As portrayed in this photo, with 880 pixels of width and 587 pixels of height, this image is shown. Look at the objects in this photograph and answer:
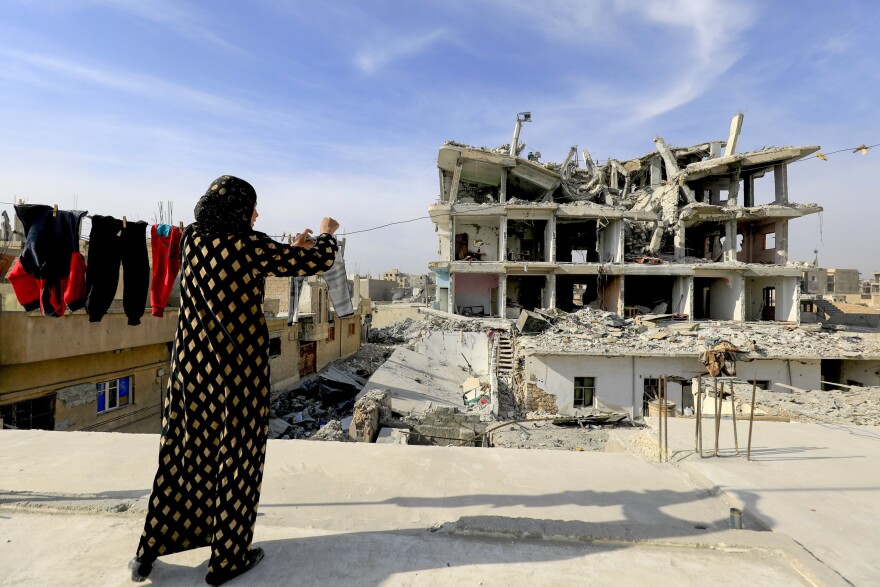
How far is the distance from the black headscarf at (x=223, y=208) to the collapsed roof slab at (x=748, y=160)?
28097 millimetres

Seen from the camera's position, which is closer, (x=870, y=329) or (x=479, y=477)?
(x=479, y=477)

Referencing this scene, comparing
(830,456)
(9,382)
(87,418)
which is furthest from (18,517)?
(87,418)

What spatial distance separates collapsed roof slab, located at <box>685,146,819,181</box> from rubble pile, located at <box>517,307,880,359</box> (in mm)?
9046

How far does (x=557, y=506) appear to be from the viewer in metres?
2.64

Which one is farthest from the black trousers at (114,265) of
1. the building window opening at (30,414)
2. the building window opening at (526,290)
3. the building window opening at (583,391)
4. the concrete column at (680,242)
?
the concrete column at (680,242)

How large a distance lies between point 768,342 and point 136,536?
22003 mm

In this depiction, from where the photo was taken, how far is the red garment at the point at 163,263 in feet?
16.1

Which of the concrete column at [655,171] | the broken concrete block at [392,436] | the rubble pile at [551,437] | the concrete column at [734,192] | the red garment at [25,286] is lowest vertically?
the rubble pile at [551,437]

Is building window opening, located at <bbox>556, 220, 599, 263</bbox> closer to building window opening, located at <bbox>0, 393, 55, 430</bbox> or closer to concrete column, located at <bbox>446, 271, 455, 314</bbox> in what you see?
concrete column, located at <bbox>446, 271, 455, 314</bbox>

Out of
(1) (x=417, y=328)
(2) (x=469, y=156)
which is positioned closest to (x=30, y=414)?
(2) (x=469, y=156)

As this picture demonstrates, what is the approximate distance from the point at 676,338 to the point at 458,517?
1833 cm

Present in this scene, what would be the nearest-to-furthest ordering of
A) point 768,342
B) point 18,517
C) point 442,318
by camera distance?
Answer: point 18,517, point 768,342, point 442,318

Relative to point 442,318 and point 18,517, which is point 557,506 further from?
point 442,318

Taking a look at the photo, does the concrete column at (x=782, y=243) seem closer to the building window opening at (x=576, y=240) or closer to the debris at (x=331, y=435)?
the building window opening at (x=576, y=240)
